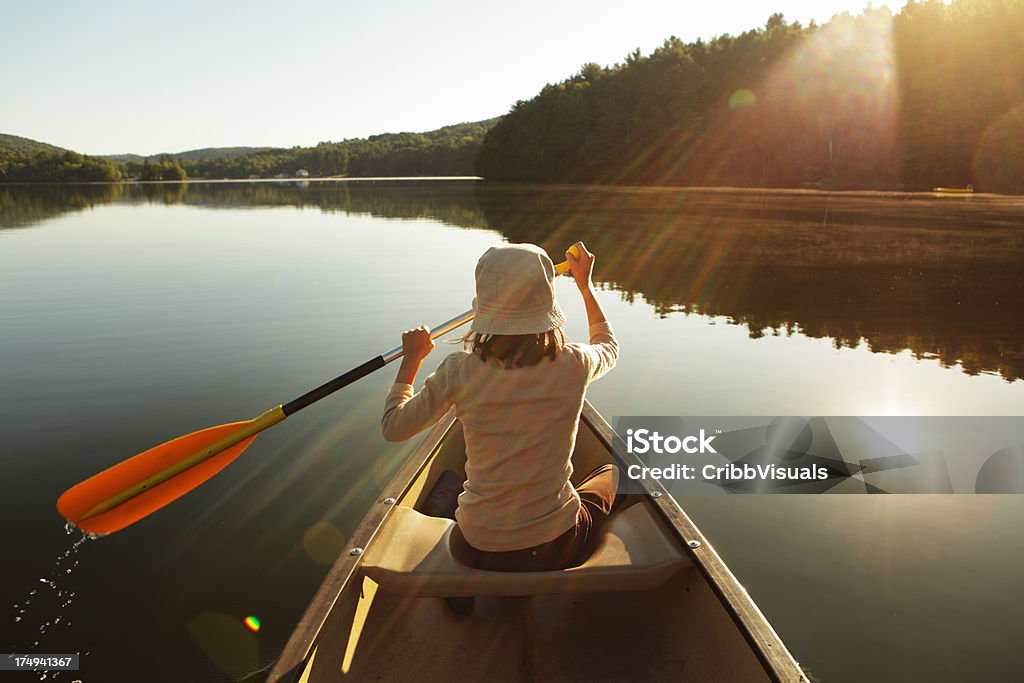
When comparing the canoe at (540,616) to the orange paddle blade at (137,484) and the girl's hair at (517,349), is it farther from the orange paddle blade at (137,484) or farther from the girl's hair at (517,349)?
the orange paddle blade at (137,484)

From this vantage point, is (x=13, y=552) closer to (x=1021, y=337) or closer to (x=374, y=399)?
(x=374, y=399)

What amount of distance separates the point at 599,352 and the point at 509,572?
810 mm

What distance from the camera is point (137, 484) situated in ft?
11.0

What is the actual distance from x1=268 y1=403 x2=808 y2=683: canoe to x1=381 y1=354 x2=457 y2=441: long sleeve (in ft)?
1.70

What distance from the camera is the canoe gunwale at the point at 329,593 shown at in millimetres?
2107

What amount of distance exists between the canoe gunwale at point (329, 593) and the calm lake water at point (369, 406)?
1041 millimetres

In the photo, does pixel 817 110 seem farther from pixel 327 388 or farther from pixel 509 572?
pixel 509 572

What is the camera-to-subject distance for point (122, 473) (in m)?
3.35

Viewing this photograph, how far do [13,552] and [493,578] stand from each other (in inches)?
130

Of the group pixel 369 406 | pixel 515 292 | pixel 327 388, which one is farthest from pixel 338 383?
pixel 369 406

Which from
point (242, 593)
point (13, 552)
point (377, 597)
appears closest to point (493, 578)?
point (377, 597)

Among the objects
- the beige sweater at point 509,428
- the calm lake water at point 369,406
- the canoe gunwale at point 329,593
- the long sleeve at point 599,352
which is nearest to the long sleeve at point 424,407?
the beige sweater at point 509,428

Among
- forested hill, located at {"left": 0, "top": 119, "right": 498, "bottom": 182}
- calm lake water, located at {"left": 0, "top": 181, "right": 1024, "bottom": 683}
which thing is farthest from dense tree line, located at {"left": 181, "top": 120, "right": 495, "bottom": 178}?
calm lake water, located at {"left": 0, "top": 181, "right": 1024, "bottom": 683}

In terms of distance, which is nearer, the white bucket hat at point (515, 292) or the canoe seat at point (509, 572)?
the white bucket hat at point (515, 292)
